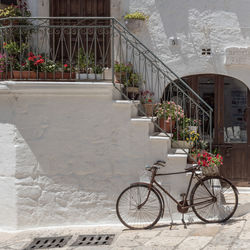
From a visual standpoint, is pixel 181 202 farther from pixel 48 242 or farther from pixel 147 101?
pixel 48 242

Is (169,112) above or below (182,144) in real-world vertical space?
above

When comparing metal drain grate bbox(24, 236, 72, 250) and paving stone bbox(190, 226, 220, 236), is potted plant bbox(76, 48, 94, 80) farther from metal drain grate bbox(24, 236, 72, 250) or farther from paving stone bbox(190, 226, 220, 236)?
paving stone bbox(190, 226, 220, 236)

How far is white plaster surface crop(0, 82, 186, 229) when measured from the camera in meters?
7.21

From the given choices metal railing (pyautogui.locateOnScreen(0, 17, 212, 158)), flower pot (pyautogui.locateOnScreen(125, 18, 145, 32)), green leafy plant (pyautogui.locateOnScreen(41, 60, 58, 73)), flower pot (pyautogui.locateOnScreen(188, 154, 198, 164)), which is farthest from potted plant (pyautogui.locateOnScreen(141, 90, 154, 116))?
green leafy plant (pyautogui.locateOnScreen(41, 60, 58, 73))

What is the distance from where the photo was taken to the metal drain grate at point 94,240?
254 inches

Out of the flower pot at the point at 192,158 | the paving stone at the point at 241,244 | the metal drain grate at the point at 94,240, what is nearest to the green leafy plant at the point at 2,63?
the metal drain grate at the point at 94,240

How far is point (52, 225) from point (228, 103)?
171 inches

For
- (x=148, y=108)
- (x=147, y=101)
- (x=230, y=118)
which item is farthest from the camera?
(x=230, y=118)

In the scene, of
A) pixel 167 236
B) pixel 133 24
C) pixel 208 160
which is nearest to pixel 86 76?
pixel 133 24

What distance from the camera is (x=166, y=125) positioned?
24.9ft

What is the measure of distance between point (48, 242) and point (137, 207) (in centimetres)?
152

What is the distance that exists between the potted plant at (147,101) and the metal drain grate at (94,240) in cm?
220

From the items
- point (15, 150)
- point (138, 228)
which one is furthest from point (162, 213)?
point (15, 150)

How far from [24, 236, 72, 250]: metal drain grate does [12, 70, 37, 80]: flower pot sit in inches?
105
